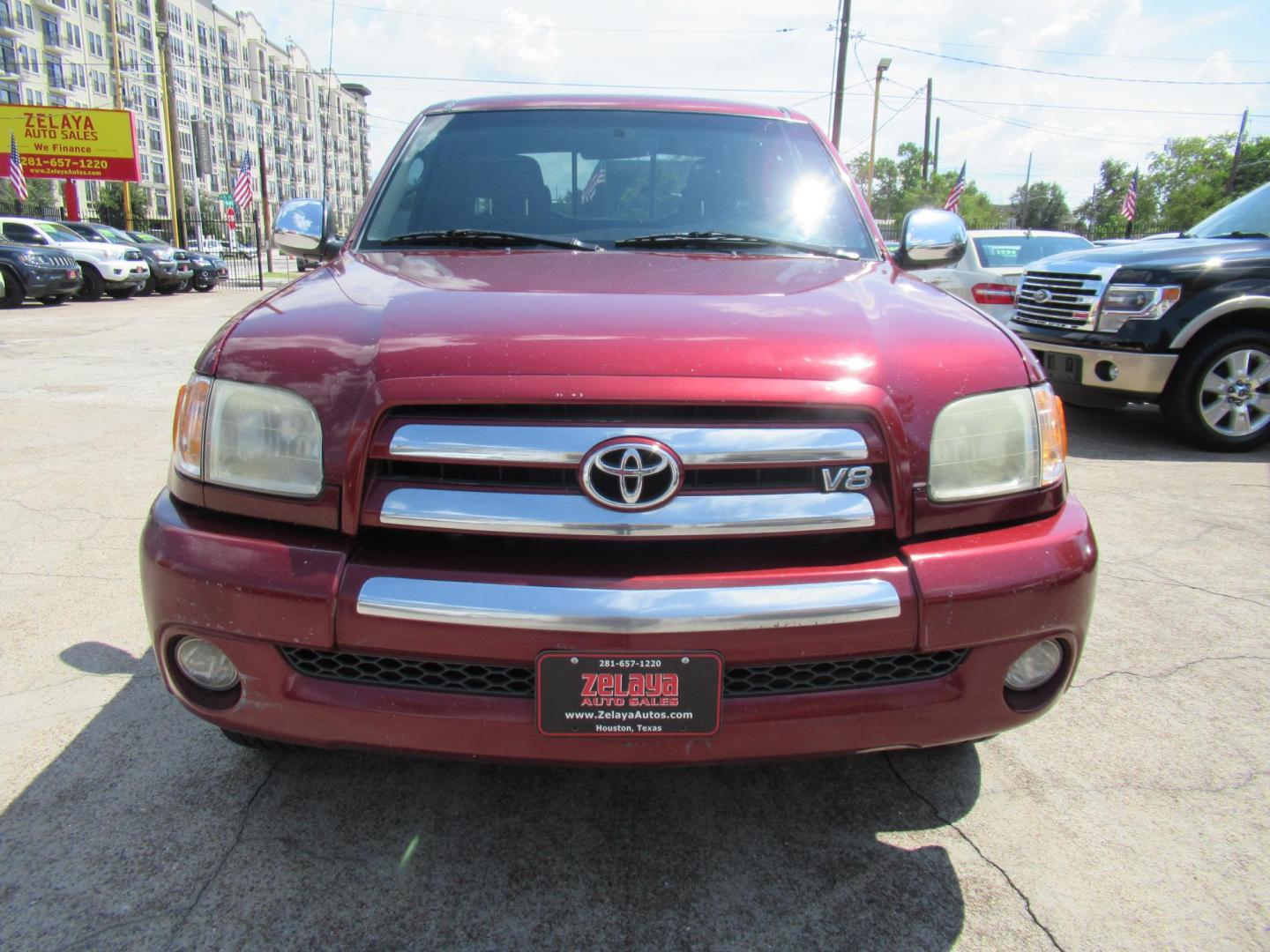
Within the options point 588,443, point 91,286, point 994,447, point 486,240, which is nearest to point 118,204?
point 91,286

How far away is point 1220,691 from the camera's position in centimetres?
278

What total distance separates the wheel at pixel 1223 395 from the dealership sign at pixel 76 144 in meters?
35.8

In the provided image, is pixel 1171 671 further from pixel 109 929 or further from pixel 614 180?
pixel 109 929

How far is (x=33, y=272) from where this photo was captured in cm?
1612

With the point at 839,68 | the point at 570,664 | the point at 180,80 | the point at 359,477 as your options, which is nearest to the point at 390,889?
the point at 570,664

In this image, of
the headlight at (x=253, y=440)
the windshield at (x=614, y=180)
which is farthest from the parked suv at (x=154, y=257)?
the headlight at (x=253, y=440)

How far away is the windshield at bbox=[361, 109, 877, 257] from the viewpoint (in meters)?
2.71

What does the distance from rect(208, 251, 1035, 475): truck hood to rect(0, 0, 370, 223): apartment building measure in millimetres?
33868

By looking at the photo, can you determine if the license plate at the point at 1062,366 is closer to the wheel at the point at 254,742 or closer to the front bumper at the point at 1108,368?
the front bumper at the point at 1108,368

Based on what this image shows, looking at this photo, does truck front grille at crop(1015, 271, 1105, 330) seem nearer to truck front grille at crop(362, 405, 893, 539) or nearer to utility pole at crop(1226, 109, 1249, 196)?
truck front grille at crop(362, 405, 893, 539)

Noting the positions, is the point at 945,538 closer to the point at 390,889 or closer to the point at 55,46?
the point at 390,889

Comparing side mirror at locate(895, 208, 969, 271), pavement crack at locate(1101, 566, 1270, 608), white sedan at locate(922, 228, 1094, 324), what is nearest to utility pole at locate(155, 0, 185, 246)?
white sedan at locate(922, 228, 1094, 324)

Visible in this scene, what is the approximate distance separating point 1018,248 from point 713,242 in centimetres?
777

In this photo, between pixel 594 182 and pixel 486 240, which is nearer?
pixel 486 240
